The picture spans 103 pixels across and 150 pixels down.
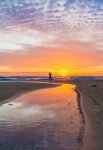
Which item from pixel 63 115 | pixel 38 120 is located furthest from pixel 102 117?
pixel 38 120

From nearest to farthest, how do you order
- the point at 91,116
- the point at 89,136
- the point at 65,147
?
the point at 65,147 → the point at 89,136 → the point at 91,116

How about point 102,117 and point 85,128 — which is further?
point 102,117

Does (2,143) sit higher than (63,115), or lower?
lower

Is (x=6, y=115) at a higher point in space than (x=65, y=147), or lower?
higher

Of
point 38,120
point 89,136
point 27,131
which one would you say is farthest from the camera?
point 38,120

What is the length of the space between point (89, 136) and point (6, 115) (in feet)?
22.6

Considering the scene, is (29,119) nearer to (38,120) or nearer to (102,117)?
(38,120)

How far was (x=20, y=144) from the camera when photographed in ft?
36.3

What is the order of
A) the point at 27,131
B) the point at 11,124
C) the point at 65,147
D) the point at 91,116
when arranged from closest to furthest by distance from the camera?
the point at 65,147 < the point at 27,131 < the point at 11,124 < the point at 91,116

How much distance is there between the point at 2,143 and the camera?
11.2 metres

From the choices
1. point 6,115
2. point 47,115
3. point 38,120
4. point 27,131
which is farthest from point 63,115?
point 27,131

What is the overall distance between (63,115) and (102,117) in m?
2.33

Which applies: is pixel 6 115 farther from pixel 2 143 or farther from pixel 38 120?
pixel 2 143

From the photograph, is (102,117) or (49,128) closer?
(49,128)
